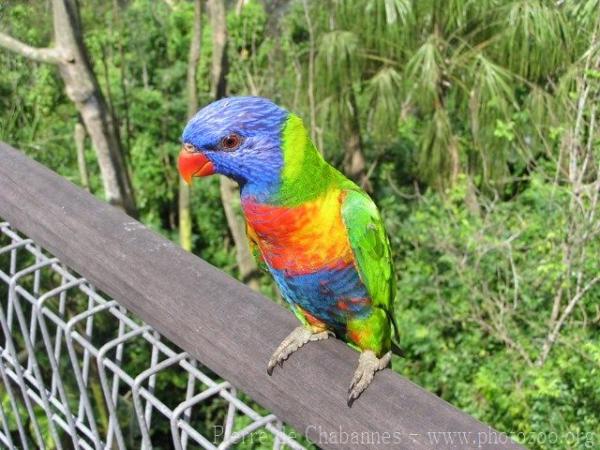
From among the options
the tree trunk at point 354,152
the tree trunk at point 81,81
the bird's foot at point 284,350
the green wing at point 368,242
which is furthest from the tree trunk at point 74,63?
the bird's foot at point 284,350

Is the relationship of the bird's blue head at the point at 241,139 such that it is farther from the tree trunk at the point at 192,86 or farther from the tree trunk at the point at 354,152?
the tree trunk at the point at 354,152

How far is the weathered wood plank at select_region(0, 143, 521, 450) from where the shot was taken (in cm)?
69

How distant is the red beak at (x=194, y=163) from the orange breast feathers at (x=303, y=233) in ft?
0.34

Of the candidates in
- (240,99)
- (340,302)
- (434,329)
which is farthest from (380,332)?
(434,329)

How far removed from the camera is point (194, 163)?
4.11 feet

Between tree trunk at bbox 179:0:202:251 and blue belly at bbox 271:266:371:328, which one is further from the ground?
blue belly at bbox 271:266:371:328

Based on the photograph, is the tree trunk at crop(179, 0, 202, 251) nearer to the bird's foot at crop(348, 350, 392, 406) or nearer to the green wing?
the green wing

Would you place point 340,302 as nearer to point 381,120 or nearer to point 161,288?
point 161,288

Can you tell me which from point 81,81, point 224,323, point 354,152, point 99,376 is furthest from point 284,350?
point 354,152

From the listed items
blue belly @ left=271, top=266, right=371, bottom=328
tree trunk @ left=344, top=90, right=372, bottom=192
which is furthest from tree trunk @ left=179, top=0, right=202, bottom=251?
blue belly @ left=271, top=266, right=371, bottom=328

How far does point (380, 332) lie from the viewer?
1.42 metres

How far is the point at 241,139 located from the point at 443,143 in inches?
168

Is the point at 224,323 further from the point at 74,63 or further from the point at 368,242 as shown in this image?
the point at 74,63

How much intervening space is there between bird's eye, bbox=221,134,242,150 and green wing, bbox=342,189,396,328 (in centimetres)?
27
